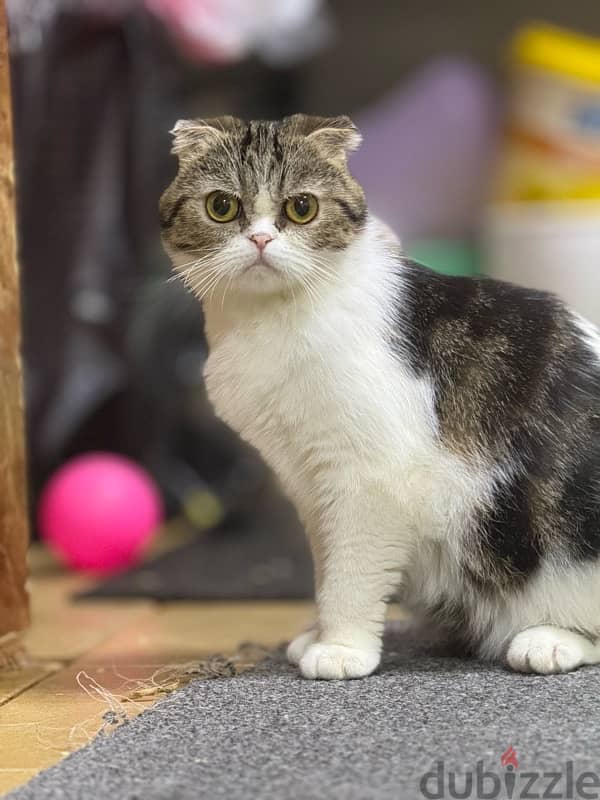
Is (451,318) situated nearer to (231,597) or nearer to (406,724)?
(406,724)

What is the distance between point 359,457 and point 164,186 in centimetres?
198

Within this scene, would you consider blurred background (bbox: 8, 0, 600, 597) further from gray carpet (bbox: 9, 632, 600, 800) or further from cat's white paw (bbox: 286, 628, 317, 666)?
gray carpet (bbox: 9, 632, 600, 800)

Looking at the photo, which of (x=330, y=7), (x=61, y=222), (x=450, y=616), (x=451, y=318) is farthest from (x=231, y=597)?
(x=330, y=7)

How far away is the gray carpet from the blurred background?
1.08 meters

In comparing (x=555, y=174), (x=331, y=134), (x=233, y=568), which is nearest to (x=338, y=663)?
(x=331, y=134)

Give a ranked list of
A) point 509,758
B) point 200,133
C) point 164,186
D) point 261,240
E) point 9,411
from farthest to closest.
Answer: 1. point 164,186
2. point 9,411
3. point 200,133
4. point 261,240
5. point 509,758

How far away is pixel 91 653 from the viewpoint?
1770mm

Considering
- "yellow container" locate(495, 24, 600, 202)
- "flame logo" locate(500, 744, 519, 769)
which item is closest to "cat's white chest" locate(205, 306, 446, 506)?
"flame logo" locate(500, 744, 519, 769)

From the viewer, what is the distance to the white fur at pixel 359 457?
4.45 ft

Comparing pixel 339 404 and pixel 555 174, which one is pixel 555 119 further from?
pixel 339 404

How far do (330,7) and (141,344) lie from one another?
1.75 m

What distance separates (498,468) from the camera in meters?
1.36

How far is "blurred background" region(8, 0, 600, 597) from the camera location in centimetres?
294

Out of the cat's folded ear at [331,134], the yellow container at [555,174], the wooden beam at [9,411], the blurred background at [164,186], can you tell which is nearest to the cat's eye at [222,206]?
the cat's folded ear at [331,134]
